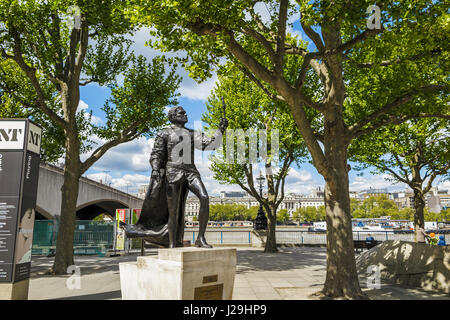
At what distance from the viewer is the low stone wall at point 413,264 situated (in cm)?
920

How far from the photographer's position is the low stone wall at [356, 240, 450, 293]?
9.20m

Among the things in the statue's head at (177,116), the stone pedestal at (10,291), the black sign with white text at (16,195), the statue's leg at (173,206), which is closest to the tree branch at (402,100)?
the statue's head at (177,116)

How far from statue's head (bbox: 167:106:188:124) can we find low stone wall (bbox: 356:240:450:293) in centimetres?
835

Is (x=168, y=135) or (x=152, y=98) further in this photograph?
(x=152, y=98)

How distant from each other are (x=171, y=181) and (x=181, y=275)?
6.03 feet

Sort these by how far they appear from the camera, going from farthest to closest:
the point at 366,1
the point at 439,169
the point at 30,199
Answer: the point at 439,169
the point at 30,199
the point at 366,1

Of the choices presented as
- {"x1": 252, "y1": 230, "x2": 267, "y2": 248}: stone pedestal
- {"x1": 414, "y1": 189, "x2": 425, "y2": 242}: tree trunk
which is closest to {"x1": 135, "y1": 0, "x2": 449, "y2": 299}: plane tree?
{"x1": 414, "y1": 189, "x2": 425, "y2": 242}: tree trunk

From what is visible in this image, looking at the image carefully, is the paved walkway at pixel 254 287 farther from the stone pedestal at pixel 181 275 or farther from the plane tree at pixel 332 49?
the stone pedestal at pixel 181 275

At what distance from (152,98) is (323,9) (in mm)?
8939

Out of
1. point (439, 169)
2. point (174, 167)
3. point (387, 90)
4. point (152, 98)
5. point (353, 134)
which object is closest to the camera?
point (174, 167)

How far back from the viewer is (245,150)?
20.5m

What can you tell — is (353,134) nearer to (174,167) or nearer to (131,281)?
(174,167)

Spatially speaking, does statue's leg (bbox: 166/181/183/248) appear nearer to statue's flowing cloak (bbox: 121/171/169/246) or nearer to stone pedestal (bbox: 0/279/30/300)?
statue's flowing cloak (bbox: 121/171/169/246)
